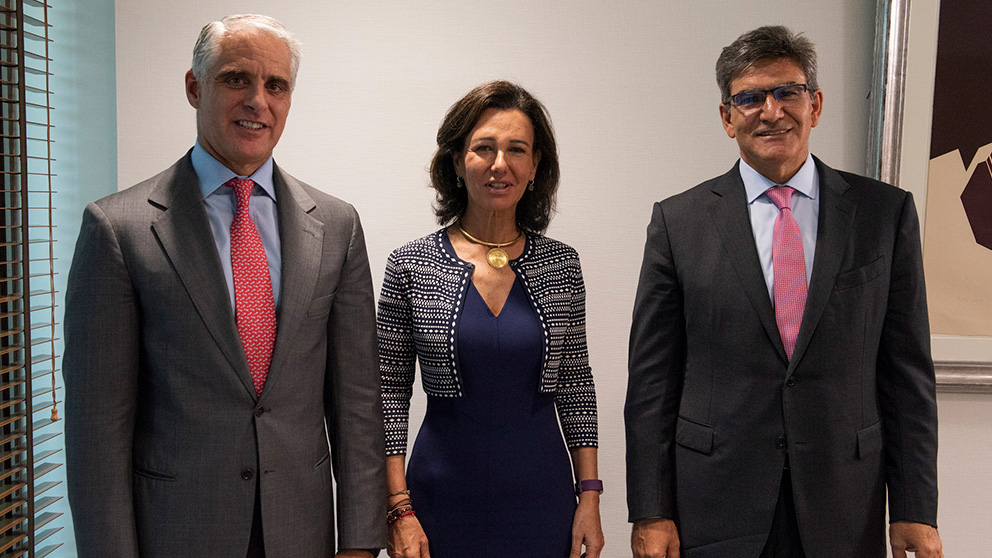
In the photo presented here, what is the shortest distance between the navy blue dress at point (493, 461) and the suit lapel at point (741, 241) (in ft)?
1.61

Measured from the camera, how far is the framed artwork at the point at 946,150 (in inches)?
92.6

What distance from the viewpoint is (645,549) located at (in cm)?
171

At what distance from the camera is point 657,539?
171 cm

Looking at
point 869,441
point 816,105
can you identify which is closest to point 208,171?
point 816,105

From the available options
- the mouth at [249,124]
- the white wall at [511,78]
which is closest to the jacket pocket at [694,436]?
the white wall at [511,78]

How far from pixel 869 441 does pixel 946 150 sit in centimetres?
123

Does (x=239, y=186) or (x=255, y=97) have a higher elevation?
(x=255, y=97)

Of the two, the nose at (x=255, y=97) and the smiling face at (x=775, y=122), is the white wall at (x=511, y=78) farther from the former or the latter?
the nose at (x=255, y=97)

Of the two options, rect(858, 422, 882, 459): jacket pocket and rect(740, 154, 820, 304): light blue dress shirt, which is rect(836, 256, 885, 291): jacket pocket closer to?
rect(740, 154, 820, 304): light blue dress shirt

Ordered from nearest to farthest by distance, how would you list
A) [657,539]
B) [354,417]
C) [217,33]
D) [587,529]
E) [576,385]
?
1. [217,33]
2. [354,417]
3. [657,539]
4. [587,529]
5. [576,385]

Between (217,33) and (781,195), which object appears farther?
(781,195)

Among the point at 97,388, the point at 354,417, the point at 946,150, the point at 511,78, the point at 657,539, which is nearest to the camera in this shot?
the point at 97,388

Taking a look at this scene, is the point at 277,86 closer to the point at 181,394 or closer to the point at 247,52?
the point at 247,52

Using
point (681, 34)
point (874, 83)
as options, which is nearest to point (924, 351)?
point (874, 83)
